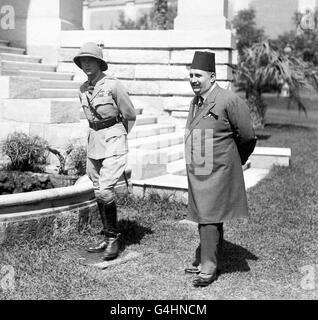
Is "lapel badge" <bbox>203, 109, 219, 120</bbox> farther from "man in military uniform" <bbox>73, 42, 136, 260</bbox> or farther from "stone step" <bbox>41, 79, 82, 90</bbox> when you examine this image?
"stone step" <bbox>41, 79, 82, 90</bbox>

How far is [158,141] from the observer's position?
969 cm

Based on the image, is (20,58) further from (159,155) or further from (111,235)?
(111,235)

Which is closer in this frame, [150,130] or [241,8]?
[150,130]

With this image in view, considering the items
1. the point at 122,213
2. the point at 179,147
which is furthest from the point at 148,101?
the point at 122,213

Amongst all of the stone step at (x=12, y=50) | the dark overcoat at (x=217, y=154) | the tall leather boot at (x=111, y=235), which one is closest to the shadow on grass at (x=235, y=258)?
the dark overcoat at (x=217, y=154)

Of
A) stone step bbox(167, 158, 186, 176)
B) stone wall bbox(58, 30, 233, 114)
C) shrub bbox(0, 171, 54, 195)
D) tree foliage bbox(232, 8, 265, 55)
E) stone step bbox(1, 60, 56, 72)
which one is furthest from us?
tree foliage bbox(232, 8, 265, 55)

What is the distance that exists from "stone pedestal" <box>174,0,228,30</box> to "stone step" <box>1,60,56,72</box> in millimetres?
2773

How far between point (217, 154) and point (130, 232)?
1.92 metres

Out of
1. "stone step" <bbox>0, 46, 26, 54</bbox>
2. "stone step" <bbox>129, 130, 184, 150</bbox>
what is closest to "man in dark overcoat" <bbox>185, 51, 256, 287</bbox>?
"stone step" <bbox>129, 130, 184, 150</bbox>

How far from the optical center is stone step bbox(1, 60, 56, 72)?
32.5 feet

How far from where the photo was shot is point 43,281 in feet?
15.1

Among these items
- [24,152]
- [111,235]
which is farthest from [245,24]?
[111,235]

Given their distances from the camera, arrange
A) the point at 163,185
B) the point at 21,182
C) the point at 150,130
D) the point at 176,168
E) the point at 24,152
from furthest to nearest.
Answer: the point at 150,130 < the point at 176,168 < the point at 163,185 < the point at 24,152 < the point at 21,182

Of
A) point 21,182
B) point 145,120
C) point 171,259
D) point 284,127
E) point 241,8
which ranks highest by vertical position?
point 241,8
